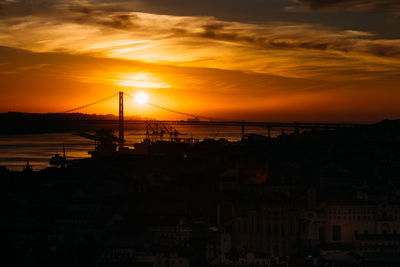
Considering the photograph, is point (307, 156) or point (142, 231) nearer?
point (142, 231)

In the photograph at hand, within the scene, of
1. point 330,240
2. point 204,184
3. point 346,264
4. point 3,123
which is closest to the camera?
point 346,264

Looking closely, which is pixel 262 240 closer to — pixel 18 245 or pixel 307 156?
pixel 18 245

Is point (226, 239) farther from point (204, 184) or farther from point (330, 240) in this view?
point (204, 184)

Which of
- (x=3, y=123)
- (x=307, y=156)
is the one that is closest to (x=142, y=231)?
(x=307, y=156)

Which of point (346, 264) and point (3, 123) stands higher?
point (3, 123)

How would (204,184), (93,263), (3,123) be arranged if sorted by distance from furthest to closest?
(3,123) → (204,184) → (93,263)

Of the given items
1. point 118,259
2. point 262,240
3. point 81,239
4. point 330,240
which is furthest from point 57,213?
point 330,240

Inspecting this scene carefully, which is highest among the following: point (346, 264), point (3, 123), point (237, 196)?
point (3, 123)
